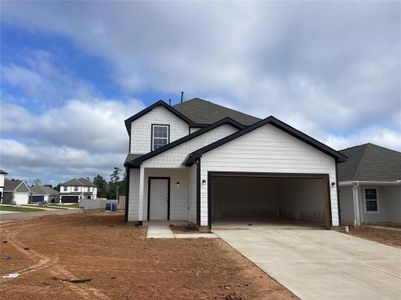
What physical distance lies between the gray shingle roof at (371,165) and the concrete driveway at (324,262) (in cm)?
599

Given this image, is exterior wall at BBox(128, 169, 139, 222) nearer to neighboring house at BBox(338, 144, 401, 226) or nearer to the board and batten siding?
the board and batten siding

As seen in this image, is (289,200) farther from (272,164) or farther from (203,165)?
(203,165)

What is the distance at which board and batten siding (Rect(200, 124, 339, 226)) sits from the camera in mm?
14641

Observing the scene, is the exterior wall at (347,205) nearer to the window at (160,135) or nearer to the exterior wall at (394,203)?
the exterior wall at (394,203)

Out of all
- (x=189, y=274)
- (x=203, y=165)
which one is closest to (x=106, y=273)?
(x=189, y=274)

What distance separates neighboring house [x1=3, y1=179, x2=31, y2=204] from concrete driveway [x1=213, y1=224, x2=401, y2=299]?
227ft

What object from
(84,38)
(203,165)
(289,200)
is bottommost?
(289,200)

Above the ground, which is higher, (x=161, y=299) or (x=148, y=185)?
(x=148, y=185)

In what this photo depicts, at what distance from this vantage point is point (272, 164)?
15.0 m

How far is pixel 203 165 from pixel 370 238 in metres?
6.88

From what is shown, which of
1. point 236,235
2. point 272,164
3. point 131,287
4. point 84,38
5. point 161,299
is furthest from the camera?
point 272,164

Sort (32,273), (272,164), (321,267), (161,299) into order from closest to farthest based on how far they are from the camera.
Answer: (161,299) < (32,273) < (321,267) < (272,164)

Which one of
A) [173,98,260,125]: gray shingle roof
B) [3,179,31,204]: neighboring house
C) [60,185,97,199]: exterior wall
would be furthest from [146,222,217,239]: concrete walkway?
[60,185,97,199]: exterior wall

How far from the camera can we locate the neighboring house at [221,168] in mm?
14734
